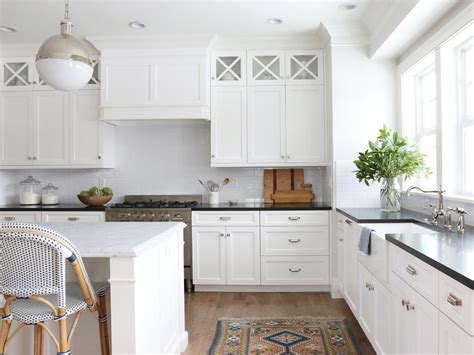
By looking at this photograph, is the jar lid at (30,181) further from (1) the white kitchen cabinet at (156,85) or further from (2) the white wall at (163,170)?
(1) the white kitchen cabinet at (156,85)

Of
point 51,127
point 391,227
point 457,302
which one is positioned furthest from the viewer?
point 51,127

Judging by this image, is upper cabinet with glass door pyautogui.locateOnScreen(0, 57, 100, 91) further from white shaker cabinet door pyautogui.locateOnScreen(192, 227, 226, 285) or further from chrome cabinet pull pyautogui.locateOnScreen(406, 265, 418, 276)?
chrome cabinet pull pyautogui.locateOnScreen(406, 265, 418, 276)

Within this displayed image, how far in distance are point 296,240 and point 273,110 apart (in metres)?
1.39

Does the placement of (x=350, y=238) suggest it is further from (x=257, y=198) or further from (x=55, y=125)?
(x=55, y=125)

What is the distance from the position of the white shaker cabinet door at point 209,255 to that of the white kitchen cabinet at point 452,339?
2.70 m

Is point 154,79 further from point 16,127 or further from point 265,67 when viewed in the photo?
point 16,127

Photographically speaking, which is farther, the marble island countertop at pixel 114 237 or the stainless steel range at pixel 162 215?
the stainless steel range at pixel 162 215

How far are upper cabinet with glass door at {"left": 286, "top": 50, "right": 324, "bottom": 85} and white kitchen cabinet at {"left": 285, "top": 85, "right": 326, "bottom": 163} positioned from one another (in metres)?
0.08

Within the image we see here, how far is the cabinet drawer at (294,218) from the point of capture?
158 inches

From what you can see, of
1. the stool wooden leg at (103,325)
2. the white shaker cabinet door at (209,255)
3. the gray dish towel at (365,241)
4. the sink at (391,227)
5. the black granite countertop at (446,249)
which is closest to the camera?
the black granite countertop at (446,249)

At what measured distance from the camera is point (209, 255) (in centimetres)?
409

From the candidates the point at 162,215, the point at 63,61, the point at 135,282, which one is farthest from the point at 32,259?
the point at 162,215

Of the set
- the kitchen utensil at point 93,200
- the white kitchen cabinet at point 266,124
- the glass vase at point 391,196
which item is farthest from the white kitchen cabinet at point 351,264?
the kitchen utensil at point 93,200

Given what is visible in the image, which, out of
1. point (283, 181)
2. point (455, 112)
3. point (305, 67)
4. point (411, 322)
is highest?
point (305, 67)
